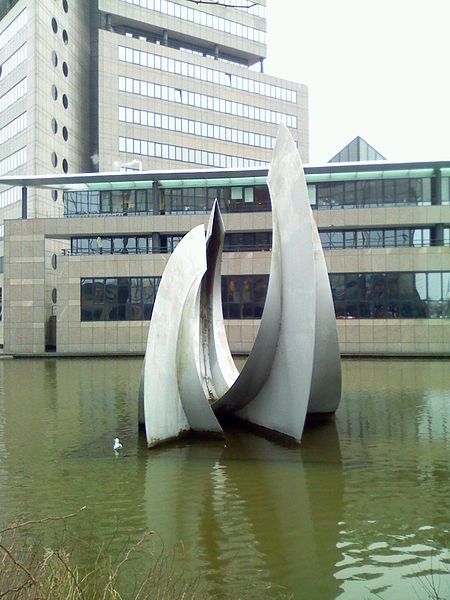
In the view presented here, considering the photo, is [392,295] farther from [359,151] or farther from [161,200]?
[161,200]

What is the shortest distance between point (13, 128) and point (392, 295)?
37089 mm

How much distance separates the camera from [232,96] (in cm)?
7050

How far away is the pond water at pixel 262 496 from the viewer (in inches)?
284

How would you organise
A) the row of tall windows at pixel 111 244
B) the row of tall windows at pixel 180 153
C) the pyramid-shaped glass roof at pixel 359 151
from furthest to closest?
the row of tall windows at pixel 180 153 < the pyramid-shaped glass roof at pixel 359 151 < the row of tall windows at pixel 111 244

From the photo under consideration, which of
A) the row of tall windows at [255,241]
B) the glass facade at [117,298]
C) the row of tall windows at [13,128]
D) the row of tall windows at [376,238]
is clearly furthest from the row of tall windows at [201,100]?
the glass facade at [117,298]

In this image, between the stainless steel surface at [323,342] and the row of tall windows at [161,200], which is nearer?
the stainless steel surface at [323,342]

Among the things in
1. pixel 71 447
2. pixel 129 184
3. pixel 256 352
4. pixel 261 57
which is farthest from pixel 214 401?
pixel 261 57

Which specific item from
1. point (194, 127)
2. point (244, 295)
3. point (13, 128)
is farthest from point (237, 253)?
point (194, 127)

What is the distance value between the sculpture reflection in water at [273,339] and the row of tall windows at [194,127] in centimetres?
5073

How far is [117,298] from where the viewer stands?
44.4 metres

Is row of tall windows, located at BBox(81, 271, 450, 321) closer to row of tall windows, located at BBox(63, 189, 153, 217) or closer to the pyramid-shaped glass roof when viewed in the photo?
row of tall windows, located at BBox(63, 189, 153, 217)

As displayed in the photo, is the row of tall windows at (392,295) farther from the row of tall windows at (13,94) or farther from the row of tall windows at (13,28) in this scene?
the row of tall windows at (13,28)

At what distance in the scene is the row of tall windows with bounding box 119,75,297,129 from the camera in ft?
210

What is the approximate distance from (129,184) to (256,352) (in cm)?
3371
